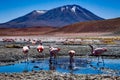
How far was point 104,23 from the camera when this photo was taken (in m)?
123

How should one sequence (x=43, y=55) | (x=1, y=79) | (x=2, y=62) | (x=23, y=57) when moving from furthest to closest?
(x=43, y=55)
(x=23, y=57)
(x=2, y=62)
(x=1, y=79)

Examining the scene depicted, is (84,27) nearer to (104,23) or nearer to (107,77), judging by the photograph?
(104,23)

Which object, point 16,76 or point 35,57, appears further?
point 35,57

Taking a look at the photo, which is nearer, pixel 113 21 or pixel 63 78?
pixel 63 78

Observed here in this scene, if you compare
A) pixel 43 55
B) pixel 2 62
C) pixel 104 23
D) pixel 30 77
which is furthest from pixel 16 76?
pixel 104 23

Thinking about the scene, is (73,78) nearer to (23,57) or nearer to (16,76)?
(16,76)

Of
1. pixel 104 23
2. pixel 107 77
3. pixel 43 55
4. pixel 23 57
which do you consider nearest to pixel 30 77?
pixel 107 77

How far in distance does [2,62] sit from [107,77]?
913 cm

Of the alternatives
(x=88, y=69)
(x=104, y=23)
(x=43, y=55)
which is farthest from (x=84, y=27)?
(x=88, y=69)

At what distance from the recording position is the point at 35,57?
84.9ft

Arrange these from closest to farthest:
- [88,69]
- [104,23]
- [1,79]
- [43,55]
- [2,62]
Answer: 1. [1,79]
2. [88,69]
3. [2,62]
4. [43,55]
5. [104,23]

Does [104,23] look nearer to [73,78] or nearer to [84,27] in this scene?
[84,27]

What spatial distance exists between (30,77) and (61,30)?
377 ft

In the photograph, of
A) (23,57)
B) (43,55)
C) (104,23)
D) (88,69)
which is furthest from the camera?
(104,23)
